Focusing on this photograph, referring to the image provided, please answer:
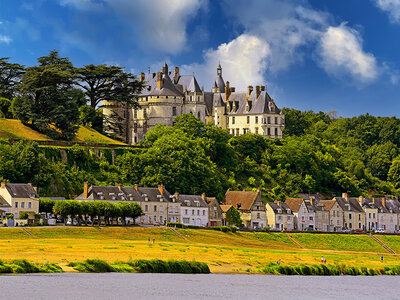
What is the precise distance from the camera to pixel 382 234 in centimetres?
12719

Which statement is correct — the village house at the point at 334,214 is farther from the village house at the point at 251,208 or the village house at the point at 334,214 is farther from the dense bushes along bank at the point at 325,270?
the dense bushes along bank at the point at 325,270

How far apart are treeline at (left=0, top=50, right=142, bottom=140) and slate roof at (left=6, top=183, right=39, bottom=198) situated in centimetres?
2709

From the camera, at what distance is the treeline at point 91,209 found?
10225cm

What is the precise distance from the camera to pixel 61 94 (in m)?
138

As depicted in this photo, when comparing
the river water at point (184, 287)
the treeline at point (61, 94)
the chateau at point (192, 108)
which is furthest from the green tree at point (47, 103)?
the river water at point (184, 287)

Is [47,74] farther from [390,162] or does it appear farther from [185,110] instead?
[390,162]

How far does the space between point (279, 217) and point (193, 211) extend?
14227mm

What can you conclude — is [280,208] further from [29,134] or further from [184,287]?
[184,287]

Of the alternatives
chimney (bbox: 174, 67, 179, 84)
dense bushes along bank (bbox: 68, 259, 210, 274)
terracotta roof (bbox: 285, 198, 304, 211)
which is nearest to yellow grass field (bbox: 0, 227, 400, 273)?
dense bushes along bank (bbox: 68, 259, 210, 274)

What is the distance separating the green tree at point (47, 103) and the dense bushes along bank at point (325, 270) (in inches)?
2479

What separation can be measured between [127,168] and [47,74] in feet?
63.0

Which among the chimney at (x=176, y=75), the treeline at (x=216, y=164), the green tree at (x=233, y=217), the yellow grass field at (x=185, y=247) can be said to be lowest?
the yellow grass field at (x=185, y=247)

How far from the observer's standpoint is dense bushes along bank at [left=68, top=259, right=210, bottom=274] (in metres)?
71.1

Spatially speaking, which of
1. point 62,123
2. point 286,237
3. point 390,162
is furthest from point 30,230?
point 390,162
